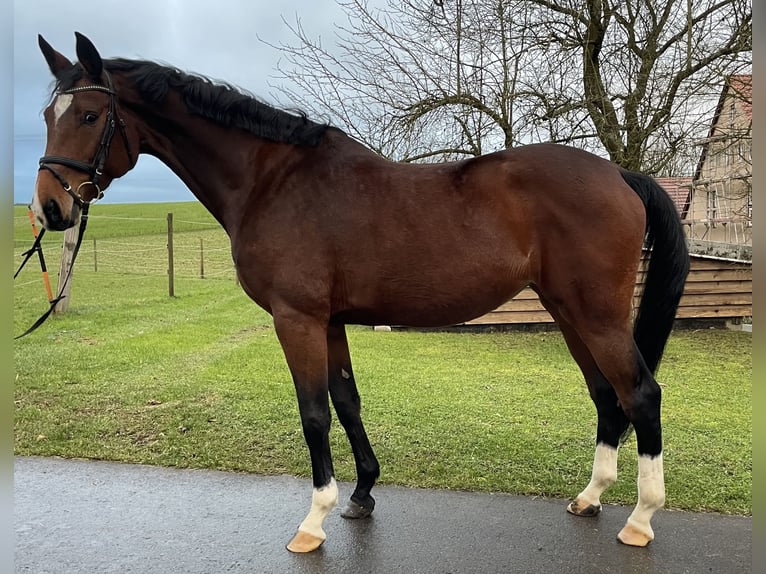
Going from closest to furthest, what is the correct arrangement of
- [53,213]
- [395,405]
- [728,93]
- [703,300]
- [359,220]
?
[53,213], [359,220], [395,405], [728,93], [703,300]

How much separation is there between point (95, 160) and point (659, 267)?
2.77 m

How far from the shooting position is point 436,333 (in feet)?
29.0

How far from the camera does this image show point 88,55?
7.49 ft

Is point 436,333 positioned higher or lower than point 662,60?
lower

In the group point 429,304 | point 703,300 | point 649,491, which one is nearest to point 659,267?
point 649,491

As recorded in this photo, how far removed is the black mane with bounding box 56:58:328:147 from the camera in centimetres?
247

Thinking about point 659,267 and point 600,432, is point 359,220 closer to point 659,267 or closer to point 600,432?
point 659,267

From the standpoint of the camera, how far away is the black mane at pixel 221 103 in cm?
247

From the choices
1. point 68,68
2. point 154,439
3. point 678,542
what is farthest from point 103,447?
point 678,542

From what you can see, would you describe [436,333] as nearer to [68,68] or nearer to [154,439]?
[154,439]

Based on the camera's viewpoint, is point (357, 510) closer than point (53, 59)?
No

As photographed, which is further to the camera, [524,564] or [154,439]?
Answer: [154,439]

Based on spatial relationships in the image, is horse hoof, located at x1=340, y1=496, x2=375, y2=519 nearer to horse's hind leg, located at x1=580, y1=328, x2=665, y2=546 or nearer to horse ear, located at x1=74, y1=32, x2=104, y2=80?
horse's hind leg, located at x1=580, y1=328, x2=665, y2=546

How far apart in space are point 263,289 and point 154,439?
1.99m
